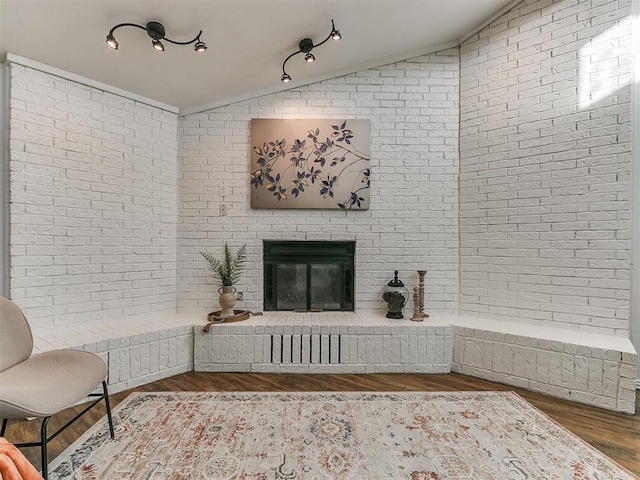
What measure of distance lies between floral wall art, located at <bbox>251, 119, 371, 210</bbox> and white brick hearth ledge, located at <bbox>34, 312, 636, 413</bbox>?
3.69 feet

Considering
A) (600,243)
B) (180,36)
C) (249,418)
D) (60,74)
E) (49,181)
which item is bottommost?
(249,418)

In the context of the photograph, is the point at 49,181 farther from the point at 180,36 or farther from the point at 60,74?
the point at 180,36

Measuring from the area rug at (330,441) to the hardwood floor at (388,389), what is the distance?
4.6 inches

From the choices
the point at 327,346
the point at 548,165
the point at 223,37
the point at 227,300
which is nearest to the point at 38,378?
the point at 227,300

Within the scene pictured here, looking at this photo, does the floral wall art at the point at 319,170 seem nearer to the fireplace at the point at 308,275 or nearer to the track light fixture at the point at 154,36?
the fireplace at the point at 308,275

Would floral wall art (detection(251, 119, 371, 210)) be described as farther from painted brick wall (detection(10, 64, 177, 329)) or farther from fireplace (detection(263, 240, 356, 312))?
painted brick wall (detection(10, 64, 177, 329))

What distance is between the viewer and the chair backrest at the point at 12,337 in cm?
171

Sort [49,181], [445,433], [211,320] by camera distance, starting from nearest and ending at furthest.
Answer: [445,433] → [49,181] → [211,320]

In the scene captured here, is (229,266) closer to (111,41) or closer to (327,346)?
(327,346)

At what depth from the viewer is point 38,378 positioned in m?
1.58

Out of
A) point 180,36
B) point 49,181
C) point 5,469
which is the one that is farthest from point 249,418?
point 180,36

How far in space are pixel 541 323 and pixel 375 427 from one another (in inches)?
68.9

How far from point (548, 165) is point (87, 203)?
3.83 m

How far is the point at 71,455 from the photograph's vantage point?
1681 millimetres
